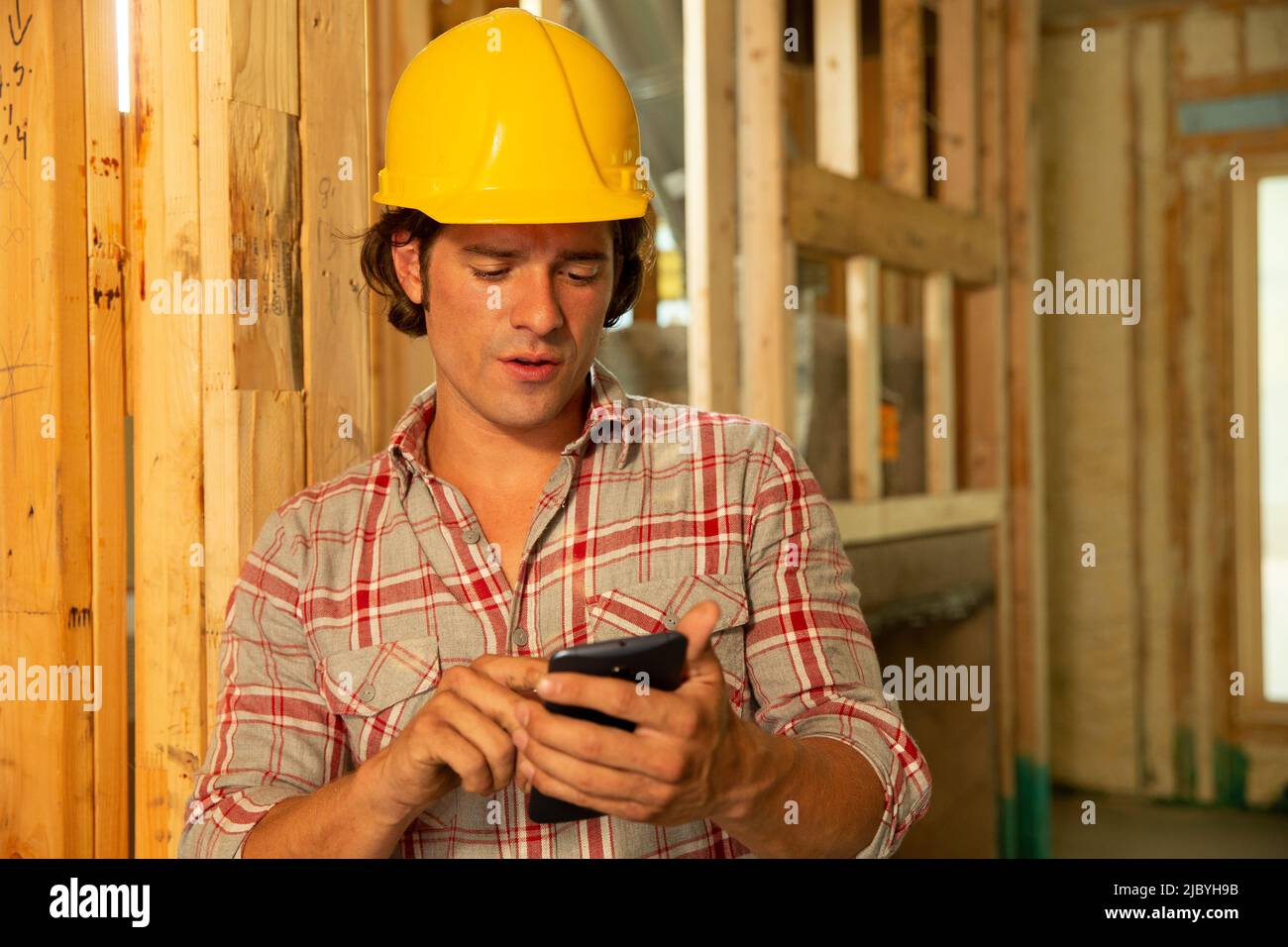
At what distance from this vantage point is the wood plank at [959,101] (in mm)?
3461

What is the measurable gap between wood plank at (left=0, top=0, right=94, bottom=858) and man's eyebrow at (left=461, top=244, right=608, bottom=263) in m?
0.57

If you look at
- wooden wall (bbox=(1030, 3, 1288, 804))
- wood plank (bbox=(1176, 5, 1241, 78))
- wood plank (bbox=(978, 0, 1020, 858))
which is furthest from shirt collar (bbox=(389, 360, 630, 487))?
wood plank (bbox=(1176, 5, 1241, 78))

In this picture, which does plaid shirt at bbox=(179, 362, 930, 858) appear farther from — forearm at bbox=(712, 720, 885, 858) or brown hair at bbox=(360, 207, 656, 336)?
brown hair at bbox=(360, 207, 656, 336)

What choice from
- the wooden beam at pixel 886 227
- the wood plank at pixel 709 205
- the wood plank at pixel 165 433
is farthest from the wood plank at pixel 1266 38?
the wood plank at pixel 165 433

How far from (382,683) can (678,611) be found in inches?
12.9

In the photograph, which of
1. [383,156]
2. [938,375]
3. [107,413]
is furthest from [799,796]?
[938,375]

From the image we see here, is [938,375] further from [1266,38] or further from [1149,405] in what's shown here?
[1266,38]

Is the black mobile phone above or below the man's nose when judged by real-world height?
below

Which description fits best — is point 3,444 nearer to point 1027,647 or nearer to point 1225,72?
point 1027,647

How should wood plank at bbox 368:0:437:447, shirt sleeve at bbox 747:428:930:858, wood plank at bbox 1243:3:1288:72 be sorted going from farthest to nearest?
1. wood plank at bbox 1243:3:1288:72
2. wood plank at bbox 368:0:437:447
3. shirt sleeve at bbox 747:428:930:858

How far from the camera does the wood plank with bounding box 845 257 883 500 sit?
2865 mm

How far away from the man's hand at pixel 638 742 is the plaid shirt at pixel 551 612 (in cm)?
25

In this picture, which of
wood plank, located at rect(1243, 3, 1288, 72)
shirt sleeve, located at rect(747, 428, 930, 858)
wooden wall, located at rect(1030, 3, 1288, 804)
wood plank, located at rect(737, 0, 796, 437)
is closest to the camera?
shirt sleeve, located at rect(747, 428, 930, 858)

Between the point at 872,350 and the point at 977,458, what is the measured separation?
95 cm
